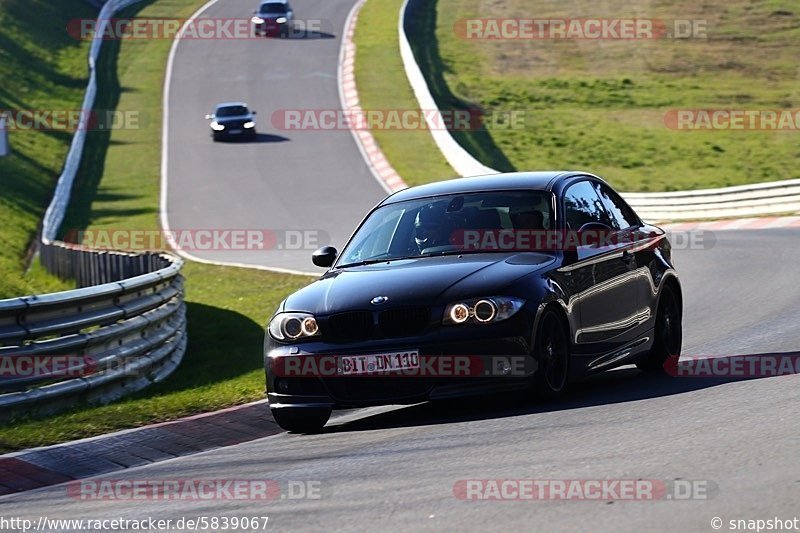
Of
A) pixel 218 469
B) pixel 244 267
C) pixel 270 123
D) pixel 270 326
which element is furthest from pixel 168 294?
pixel 270 123

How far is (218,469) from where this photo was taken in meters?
7.79

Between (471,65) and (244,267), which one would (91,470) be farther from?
(471,65)

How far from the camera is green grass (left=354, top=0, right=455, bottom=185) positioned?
1468 inches

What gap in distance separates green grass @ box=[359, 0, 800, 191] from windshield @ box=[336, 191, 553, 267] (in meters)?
23.8

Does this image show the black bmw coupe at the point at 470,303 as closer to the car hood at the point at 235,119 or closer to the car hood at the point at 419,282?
the car hood at the point at 419,282

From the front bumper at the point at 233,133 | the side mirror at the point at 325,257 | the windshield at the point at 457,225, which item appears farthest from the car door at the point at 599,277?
the front bumper at the point at 233,133

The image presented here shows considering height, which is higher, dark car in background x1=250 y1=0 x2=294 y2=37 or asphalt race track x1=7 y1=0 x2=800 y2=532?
asphalt race track x1=7 y1=0 x2=800 y2=532

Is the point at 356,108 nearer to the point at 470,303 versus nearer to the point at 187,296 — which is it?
the point at 187,296

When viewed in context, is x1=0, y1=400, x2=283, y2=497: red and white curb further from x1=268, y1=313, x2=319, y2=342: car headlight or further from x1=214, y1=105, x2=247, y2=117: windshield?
x1=214, y1=105, x2=247, y2=117: windshield

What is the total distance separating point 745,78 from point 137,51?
2683 cm

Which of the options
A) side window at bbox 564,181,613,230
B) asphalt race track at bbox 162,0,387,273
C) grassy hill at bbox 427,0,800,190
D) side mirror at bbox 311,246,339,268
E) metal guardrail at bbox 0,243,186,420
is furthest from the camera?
grassy hill at bbox 427,0,800,190

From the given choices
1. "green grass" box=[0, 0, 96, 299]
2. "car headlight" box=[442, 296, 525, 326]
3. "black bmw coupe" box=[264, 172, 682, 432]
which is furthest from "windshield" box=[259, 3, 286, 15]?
"car headlight" box=[442, 296, 525, 326]

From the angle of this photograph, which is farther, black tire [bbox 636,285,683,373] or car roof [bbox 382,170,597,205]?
black tire [bbox 636,285,683,373]

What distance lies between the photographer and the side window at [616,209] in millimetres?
10445
